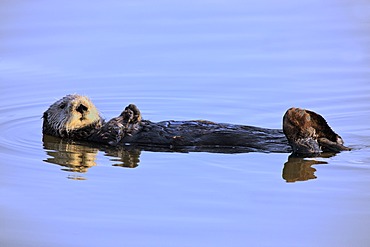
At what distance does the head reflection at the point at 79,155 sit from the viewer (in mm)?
6707

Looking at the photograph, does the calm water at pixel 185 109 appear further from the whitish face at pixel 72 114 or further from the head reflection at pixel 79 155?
the whitish face at pixel 72 114

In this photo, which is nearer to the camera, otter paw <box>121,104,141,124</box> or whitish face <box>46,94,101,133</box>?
otter paw <box>121,104,141,124</box>

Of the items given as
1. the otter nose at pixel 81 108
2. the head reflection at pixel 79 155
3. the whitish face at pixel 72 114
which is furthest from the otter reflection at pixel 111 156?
the otter nose at pixel 81 108

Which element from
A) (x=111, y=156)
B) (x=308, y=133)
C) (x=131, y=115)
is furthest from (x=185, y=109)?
(x=308, y=133)

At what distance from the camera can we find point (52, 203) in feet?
18.7

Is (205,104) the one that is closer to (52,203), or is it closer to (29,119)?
(29,119)

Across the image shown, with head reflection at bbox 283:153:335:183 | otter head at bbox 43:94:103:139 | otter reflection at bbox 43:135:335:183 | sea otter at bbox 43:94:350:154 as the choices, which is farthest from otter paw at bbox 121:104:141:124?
head reflection at bbox 283:153:335:183

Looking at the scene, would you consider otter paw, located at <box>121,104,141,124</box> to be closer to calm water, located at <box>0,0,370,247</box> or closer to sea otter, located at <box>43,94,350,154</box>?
sea otter, located at <box>43,94,350,154</box>

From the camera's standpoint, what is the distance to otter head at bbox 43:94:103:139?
729 centimetres

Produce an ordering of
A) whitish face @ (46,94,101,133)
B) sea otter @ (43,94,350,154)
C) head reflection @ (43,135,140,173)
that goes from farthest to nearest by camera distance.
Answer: whitish face @ (46,94,101,133)
head reflection @ (43,135,140,173)
sea otter @ (43,94,350,154)

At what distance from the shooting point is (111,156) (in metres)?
6.92

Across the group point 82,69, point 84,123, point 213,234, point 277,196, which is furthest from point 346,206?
point 82,69

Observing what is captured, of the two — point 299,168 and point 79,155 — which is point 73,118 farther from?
point 299,168

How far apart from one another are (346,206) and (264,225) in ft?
2.14
